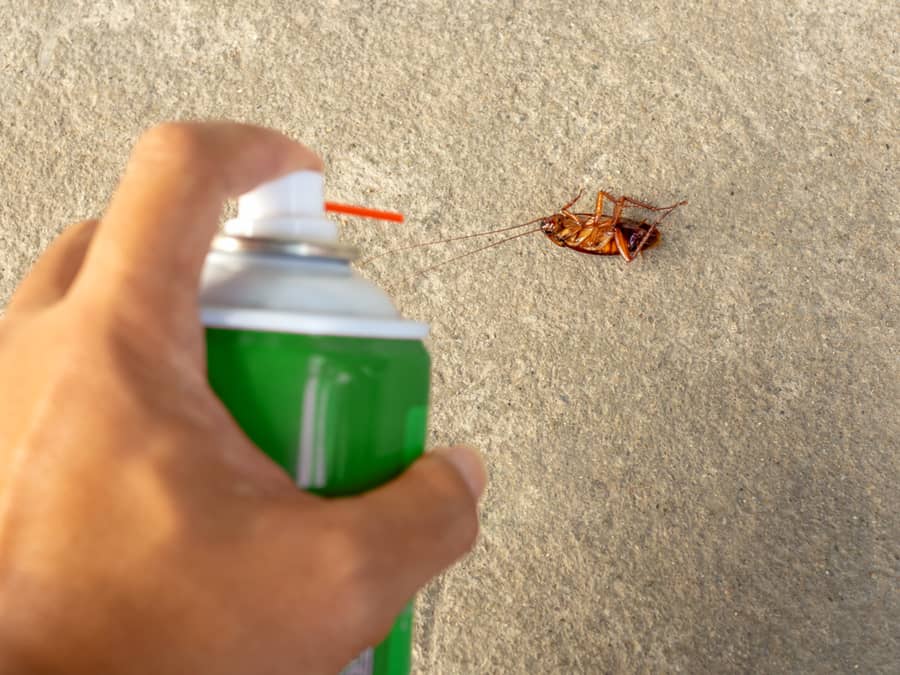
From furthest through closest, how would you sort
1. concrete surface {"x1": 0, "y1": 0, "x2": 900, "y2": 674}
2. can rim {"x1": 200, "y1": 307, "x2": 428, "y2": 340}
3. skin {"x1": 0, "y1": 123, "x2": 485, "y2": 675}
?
concrete surface {"x1": 0, "y1": 0, "x2": 900, "y2": 674}, can rim {"x1": 200, "y1": 307, "x2": 428, "y2": 340}, skin {"x1": 0, "y1": 123, "x2": 485, "y2": 675}

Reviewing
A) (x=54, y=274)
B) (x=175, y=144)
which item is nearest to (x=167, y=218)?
(x=175, y=144)

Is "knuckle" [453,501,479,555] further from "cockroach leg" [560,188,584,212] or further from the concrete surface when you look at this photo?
"cockroach leg" [560,188,584,212]

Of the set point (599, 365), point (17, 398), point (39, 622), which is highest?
point (17, 398)

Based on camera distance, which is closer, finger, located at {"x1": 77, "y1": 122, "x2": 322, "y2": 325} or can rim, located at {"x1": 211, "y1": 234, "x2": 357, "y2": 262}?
finger, located at {"x1": 77, "y1": 122, "x2": 322, "y2": 325}

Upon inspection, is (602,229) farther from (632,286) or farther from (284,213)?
(284,213)

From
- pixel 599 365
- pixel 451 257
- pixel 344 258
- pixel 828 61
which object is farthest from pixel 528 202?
pixel 344 258

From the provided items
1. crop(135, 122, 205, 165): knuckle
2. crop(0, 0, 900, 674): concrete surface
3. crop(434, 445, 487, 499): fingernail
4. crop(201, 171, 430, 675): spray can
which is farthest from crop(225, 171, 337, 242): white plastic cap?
crop(0, 0, 900, 674): concrete surface

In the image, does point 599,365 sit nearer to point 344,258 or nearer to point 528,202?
point 528,202
